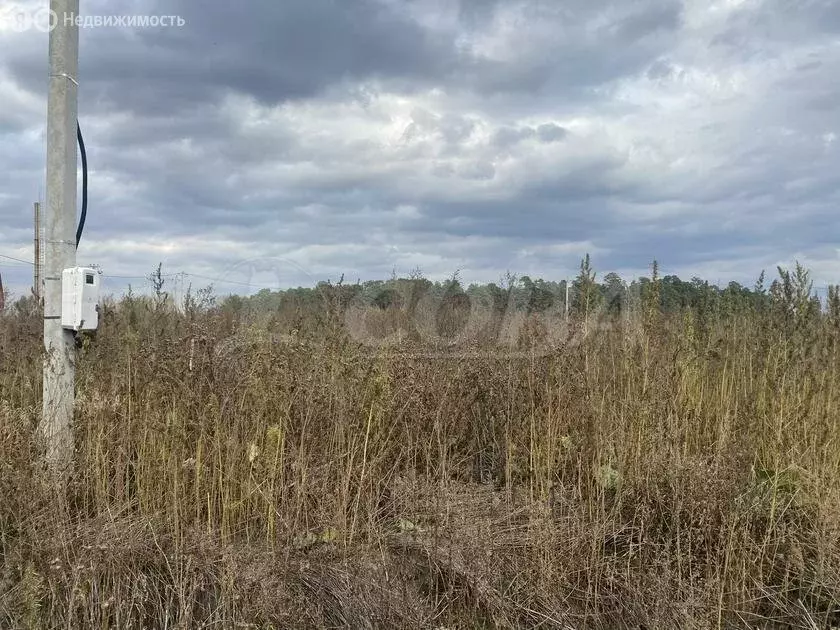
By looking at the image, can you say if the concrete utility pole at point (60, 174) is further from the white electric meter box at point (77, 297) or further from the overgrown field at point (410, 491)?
the overgrown field at point (410, 491)

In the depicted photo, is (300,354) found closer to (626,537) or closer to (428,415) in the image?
(428,415)

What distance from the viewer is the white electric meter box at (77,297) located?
11.4 feet

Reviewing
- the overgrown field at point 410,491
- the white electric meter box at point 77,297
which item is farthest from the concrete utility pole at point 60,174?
the overgrown field at point 410,491

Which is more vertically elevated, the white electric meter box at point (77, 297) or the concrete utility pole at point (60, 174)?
the concrete utility pole at point (60, 174)

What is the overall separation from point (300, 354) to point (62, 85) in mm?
2150

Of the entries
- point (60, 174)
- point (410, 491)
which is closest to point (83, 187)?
point (60, 174)

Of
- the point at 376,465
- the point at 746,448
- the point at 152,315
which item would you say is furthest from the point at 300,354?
the point at 746,448

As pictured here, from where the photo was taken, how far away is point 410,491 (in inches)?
130

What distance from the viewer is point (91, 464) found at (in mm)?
3158

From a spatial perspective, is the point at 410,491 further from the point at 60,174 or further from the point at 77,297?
the point at 60,174

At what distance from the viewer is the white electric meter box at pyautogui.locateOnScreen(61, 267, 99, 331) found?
11.4 feet

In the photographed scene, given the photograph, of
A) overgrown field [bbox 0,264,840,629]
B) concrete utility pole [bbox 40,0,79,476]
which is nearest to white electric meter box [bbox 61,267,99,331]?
concrete utility pole [bbox 40,0,79,476]

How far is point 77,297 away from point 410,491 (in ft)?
7.24

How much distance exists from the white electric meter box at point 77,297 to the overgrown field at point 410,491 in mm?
222
